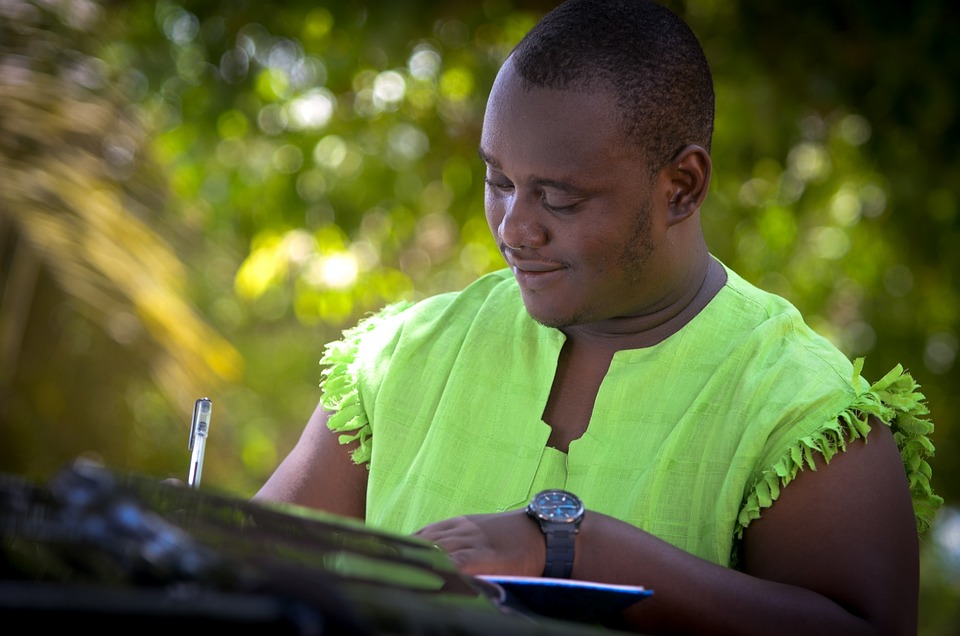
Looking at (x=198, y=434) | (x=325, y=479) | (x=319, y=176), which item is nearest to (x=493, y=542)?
(x=198, y=434)

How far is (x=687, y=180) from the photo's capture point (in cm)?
182

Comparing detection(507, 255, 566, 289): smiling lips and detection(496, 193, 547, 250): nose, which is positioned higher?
detection(496, 193, 547, 250): nose

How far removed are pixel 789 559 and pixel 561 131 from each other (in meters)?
0.64

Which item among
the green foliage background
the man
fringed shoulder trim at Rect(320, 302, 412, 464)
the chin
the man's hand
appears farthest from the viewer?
the green foliage background

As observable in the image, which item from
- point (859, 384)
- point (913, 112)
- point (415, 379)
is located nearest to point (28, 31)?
point (415, 379)

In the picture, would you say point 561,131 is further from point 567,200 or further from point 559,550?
point 559,550

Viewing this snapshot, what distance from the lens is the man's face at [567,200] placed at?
66.6 inches

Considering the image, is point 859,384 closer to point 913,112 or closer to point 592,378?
point 592,378

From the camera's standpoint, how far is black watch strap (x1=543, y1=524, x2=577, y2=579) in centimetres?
142

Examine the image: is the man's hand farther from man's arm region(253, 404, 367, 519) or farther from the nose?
man's arm region(253, 404, 367, 519)

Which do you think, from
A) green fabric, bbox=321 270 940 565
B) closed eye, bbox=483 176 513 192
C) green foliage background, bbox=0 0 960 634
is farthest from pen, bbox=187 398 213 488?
green foliage background, bbox=0 0 960 634

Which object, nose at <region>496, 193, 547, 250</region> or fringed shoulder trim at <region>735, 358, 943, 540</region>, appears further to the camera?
nose at <region>496, 193, 547, 250</region>

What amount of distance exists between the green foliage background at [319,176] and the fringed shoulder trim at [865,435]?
244cm

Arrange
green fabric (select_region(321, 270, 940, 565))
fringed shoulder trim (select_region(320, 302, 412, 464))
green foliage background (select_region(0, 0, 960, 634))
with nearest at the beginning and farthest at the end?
green fabric (select_region(321, 270, 940, 565)) < fringed shoulder trim (select_region(320, 302, 412, 464)) < green foliage background (select_region(0, 0, 960, 634))
